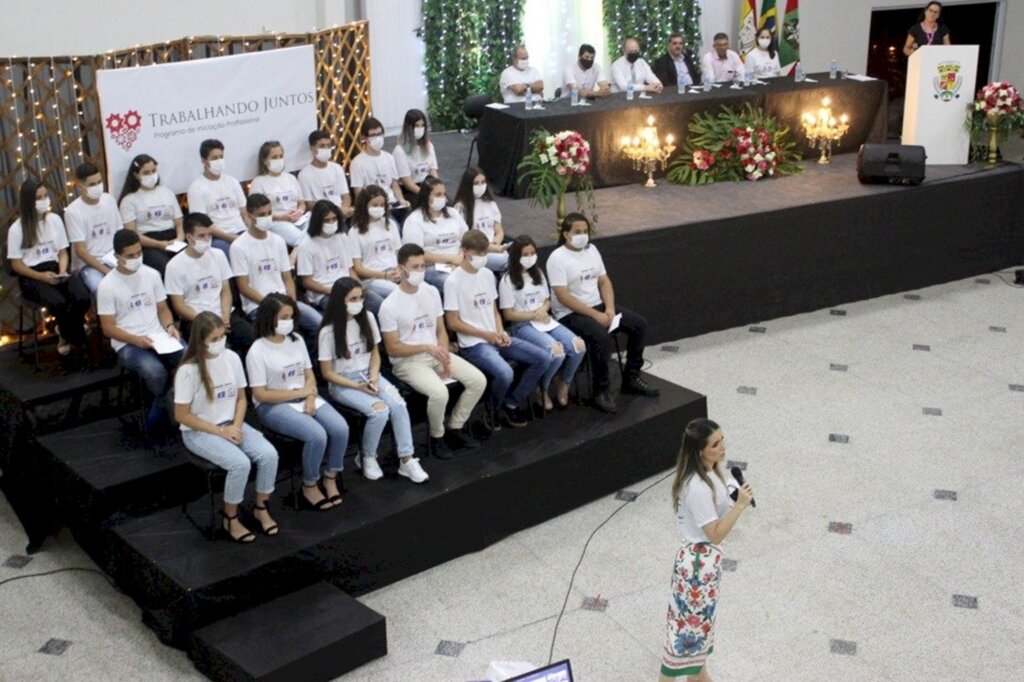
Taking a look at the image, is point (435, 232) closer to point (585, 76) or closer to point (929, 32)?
point (585, 76)

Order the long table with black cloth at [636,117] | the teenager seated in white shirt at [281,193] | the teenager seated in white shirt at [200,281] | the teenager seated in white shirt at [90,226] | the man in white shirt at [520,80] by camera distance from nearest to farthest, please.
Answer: the teenager seated in white shirt at [200,281], the teenager seated in white shirt at [90,226], the teenager seated in white shirt at [281,193], the long table with black cloth at [636,117], the man in white shirt at [520,80]

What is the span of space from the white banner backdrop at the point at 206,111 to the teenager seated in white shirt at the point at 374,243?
48.4 inches

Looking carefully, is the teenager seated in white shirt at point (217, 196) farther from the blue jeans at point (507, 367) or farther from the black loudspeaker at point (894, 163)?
the black loudspeaker at point (894, 163)

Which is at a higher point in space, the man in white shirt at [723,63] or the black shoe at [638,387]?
the man in white shirt at [723,63]

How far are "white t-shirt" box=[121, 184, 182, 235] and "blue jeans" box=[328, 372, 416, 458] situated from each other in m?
2.00

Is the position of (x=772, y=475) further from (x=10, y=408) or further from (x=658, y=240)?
(x=10, y=408)

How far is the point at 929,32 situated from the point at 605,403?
628 cm

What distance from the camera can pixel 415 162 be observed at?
9242 mm

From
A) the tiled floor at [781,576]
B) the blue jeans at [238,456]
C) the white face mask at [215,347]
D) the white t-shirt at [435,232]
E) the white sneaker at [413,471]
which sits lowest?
the tiled floor at [781,576]

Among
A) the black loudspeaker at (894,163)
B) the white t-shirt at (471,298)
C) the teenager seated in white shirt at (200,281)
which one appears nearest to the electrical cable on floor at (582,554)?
the white t-shirt at (471,298)

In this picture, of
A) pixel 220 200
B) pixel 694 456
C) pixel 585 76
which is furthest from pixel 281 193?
pixel 585 76

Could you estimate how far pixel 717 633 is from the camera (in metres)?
6.05

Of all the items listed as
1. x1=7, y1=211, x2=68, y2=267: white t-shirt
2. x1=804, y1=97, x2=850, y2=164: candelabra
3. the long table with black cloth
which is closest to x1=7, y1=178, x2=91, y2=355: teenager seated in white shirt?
x1=7, y1=211, x2=68, y2=267: white t-shirt

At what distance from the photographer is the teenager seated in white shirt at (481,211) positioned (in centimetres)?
843
